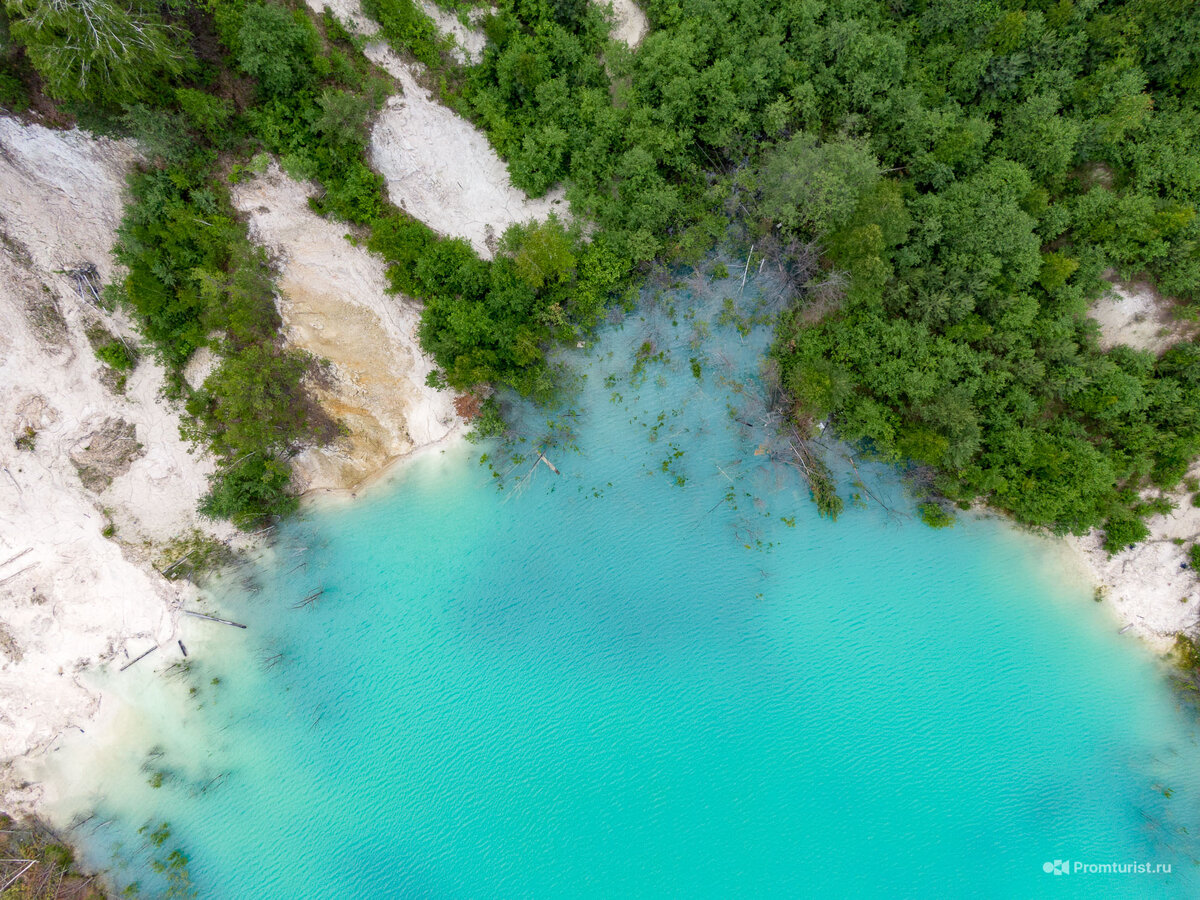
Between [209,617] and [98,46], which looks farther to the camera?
[209,617]

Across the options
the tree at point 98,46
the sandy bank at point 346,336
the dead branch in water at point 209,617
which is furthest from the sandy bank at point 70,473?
the sandy bank at point 346,336

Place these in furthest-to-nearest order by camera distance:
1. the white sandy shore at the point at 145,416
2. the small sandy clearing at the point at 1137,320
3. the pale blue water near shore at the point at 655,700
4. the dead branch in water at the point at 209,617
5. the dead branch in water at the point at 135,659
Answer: the dead branch in water at the point at 209,617 < the dead branch in water at the point at 135,659 < the pale blue water near shore at the point at 655,700 < the small sandy clearing at the point at 1137,320 < the white sandy shore at the point at 145,416

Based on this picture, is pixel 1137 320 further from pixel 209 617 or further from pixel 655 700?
pixel 209 617

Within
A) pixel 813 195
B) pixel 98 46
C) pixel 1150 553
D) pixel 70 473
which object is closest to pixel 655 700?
pixel 813 195

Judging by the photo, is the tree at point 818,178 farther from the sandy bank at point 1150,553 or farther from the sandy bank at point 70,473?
the sandy bank at point 70,473

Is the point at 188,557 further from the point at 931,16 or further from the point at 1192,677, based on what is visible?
the point at 1192,677
